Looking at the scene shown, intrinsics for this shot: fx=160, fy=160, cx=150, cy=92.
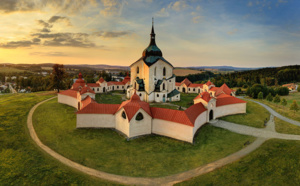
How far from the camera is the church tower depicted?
1850 inches

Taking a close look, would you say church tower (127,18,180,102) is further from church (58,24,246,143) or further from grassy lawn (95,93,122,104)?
grassy lawn (95,93,122,104)

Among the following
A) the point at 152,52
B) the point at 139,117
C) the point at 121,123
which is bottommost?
the point at 121,123

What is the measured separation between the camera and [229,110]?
123 feet

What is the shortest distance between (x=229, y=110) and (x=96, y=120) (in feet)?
97.1

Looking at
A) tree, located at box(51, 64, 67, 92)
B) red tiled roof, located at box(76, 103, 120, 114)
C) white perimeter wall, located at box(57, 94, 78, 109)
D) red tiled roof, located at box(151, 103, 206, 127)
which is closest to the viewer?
red tiled roof, located at box(151, 103, 206, 127)

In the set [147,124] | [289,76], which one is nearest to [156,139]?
[147,124]

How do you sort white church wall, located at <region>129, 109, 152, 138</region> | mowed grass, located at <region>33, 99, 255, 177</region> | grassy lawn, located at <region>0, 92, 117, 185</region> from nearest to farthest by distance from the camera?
1. grassy lawn, located at <region>0, 92, 117, 185</region>
2. mowed grass, located at <region>33, 99, 255, 177</region>
3. white church wall, located at <region>129, 109, 152, 138</region>

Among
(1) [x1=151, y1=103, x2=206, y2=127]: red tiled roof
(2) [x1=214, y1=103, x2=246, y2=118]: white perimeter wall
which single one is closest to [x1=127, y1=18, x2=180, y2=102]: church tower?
(2) [x1=214, y1=103, x2=246, y2=118]: white perimeter wall

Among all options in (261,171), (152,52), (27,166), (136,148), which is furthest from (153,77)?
(27,166)

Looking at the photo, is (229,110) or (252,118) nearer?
(252,118)

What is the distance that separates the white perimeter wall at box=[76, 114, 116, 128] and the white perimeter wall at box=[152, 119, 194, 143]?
8028mm

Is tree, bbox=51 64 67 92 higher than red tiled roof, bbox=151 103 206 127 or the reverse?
higher

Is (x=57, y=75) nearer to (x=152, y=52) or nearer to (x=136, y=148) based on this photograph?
(x=152, y=52)

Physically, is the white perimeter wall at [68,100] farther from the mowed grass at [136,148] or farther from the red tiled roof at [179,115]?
the red tiled roof at [179,115]
